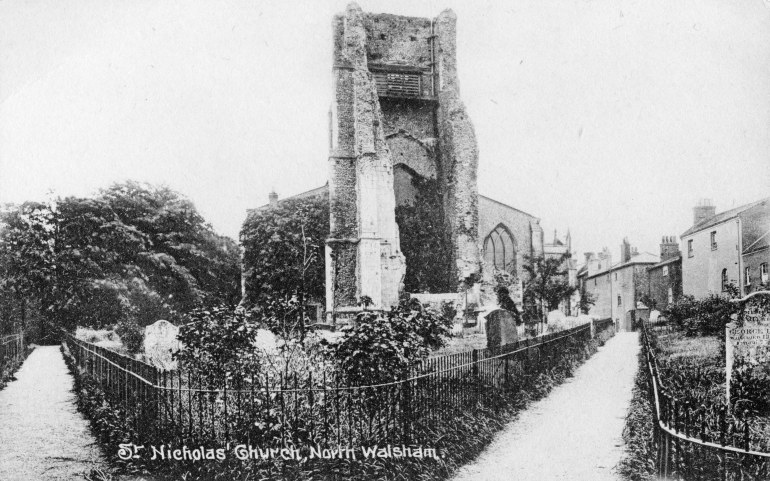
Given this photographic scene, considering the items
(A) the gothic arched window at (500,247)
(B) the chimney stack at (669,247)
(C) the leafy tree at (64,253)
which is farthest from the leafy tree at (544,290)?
(C) the leafy tree at (64,253)

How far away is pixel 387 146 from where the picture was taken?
26.4 meters

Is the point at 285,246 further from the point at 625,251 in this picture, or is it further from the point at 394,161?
the point at 625,251

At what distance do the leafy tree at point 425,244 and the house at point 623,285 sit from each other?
18485 mm

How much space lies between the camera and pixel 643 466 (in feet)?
22.4

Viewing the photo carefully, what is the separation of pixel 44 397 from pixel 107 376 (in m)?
3.11

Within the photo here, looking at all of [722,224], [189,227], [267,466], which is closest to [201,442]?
[267,466]

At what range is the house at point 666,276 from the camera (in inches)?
1480

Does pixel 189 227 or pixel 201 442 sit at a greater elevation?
pixel 189 227

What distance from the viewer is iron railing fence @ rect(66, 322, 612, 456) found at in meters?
6.37

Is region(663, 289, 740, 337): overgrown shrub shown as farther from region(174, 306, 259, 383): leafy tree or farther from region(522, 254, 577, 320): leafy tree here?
region(174, 306, 259, 383): leafy tree

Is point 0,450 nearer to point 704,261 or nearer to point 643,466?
point 643,466

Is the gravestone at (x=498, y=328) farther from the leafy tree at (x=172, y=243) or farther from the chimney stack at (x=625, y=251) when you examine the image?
the chimney stack at (x=625, y=251)

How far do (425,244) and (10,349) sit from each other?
17.9 m

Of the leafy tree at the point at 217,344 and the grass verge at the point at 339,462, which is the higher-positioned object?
the leafy tree at the point at 217,344
